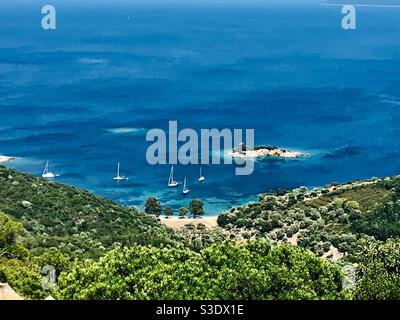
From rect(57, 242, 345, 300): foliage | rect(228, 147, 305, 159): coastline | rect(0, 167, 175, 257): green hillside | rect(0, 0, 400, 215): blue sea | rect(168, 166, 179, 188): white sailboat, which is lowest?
rect(57, 242, 345, 300): foliage

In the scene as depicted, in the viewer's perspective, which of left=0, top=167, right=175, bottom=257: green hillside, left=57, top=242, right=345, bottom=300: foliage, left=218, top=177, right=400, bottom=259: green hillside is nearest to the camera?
left=57, top=242, right=345, bottom=300: foliage

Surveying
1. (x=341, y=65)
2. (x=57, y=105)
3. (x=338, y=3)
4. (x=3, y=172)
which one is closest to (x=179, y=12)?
(x=338, y=3)

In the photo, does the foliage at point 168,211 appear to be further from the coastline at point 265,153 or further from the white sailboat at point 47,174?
the coastline at point 265,153

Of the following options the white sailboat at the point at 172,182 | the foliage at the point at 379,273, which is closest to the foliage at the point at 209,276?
→ the foliage at the point at 379,273

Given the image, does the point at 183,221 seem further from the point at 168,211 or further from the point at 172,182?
the point at 172,182

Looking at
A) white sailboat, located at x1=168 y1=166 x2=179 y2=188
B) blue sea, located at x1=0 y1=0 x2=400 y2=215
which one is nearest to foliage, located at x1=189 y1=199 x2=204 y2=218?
blue sea, located at x1=0 y1=0 x2=400 y2=215

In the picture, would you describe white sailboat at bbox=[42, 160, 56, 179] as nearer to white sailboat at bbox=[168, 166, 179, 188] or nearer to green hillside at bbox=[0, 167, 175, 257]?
white sailboat at bbox=[168, 166, 179, 188]

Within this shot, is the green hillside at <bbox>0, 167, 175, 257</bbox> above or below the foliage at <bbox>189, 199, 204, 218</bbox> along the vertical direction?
below

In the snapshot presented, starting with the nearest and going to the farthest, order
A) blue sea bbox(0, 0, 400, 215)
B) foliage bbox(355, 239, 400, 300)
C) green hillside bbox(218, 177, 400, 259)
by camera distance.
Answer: foliage bbox(355, 239, 400, 300), green hillside bbox(218, 177, 400, 259), blue sea bbox(0, 0, 400, 215)
